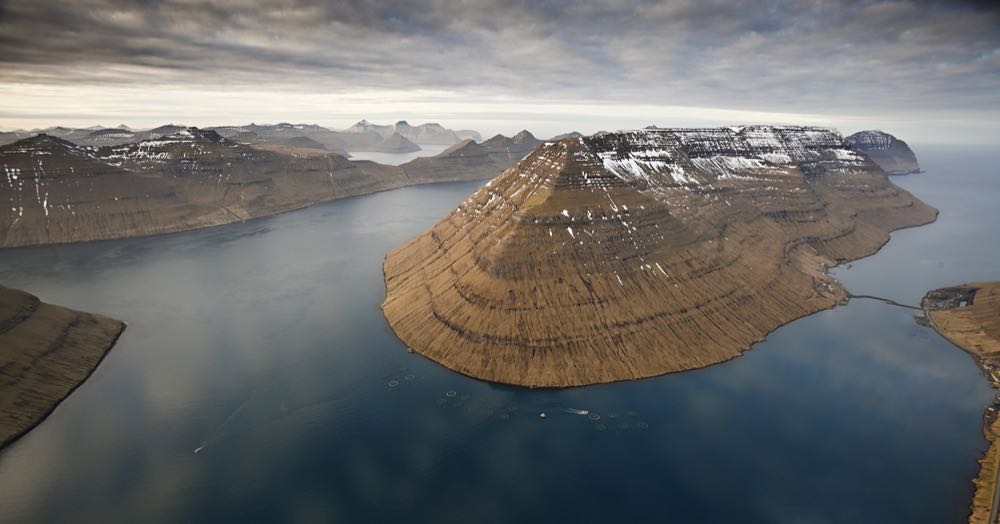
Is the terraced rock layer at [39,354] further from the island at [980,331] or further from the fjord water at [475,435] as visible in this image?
the island at [980,331]

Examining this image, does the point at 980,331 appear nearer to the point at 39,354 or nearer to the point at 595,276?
the point at 595,276

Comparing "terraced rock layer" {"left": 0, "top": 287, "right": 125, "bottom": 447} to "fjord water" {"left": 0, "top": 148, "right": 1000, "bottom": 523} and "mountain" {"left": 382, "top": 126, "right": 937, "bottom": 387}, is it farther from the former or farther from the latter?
"mountain" {"left": 382, "top": 126, "right": 937, "bottom": 387}

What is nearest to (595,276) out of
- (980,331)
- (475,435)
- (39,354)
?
(475,435)

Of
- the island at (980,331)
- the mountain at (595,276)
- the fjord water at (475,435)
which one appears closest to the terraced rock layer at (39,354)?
the fjord water at (475,435)

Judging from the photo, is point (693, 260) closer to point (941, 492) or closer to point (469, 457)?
point (941, 492)

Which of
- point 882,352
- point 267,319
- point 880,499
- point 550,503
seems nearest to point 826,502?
point 880,499

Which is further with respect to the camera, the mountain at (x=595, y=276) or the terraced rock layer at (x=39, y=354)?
the mountain at (x=595, y=276)
